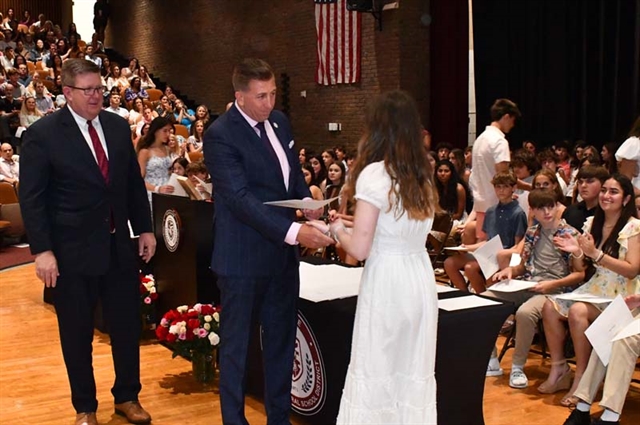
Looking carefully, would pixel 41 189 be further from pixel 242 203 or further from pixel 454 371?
pixel 454 371

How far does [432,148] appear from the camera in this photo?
1429 cm

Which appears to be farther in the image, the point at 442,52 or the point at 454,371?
the point at 442,52

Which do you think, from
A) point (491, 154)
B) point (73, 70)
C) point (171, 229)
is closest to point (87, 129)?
point (73, 70)

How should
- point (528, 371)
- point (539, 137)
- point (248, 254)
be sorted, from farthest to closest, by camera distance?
point (539, 137) → point (528, 371) → point (248, 254)

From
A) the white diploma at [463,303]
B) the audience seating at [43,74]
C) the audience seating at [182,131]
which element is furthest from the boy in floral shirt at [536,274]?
the audience seating at [43,74]

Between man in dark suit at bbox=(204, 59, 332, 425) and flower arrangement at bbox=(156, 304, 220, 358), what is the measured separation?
4.35ft

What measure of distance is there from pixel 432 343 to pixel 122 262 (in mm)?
1747

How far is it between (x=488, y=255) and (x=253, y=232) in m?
2.37

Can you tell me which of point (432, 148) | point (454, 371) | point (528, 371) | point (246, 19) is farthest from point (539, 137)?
point (454, 371)

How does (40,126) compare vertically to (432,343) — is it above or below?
above

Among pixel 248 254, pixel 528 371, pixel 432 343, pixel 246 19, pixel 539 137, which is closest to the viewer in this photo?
pixel 432 343

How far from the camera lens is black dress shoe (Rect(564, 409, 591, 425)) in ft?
13.5

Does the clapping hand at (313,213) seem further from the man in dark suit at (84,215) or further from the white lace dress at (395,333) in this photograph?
the man in dark suit at (84,215)

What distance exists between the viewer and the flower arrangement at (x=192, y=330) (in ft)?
16.0
